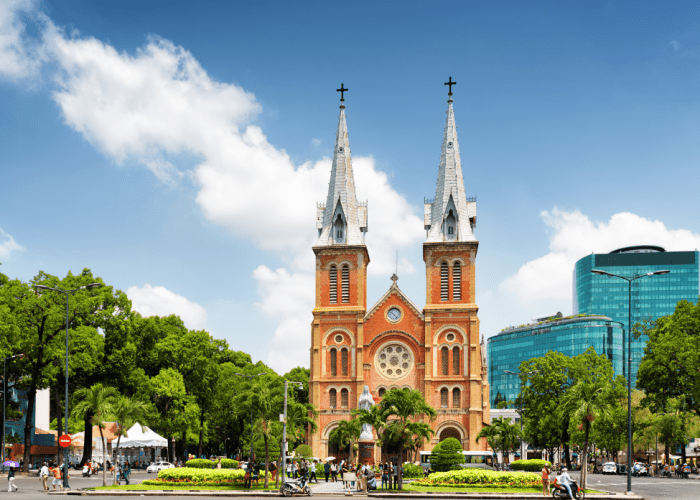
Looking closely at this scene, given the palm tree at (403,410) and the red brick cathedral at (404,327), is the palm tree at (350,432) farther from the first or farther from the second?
the palm tree at (403,410)

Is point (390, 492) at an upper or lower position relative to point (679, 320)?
lower

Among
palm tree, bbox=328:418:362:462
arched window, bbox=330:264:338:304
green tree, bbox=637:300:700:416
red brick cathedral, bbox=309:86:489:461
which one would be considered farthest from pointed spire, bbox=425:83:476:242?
green tree, bbox=637:300:700:416

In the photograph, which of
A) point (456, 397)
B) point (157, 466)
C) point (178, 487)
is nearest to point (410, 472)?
point (178, 487)

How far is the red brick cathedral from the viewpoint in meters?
73.5

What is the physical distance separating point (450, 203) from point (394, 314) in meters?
12.9

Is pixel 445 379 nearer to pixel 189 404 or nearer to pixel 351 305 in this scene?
pixel 351 305

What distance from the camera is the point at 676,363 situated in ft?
147

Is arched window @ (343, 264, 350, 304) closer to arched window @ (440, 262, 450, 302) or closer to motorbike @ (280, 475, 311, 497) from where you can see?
arched window @ (440, 262, 450, 302)

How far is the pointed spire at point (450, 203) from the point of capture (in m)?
77.1

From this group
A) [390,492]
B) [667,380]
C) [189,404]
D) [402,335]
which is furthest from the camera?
[402,335]

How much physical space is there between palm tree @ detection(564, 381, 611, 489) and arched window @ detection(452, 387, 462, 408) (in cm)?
3539

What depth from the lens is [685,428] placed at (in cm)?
6512

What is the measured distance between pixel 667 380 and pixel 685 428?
75.4ft

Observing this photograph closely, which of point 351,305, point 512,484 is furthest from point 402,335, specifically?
point 512,484
